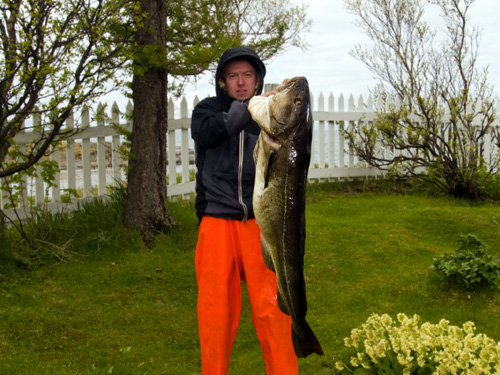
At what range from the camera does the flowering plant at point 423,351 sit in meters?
3.14

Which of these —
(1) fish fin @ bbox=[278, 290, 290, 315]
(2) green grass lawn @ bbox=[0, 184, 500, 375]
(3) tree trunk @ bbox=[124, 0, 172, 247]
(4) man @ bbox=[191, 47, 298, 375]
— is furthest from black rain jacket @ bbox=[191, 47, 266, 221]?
(3) tree trunk @ bbox=[124, 0, 172, 247]

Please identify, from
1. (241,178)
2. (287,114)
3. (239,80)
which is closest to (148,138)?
(239,80)

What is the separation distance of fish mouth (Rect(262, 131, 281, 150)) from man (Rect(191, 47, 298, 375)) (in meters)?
0.66

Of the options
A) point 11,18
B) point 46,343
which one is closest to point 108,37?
point 11,18

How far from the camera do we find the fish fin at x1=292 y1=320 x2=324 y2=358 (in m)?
3.12

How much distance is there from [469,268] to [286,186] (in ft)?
11.3

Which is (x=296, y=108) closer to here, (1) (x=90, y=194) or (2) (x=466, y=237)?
(2) (x=466, y=237)

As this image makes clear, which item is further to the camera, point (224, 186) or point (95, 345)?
point (95, 345)

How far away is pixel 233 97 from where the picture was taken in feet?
12.3

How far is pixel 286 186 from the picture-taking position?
2.94 m

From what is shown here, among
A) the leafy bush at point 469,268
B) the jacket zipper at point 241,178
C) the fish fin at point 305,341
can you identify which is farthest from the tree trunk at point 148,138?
→ the fish fin at point 305,341

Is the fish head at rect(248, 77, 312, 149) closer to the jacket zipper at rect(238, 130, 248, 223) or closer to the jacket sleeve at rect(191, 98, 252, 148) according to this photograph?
the jacket sleeve at rect(191, 98, 252, 148)

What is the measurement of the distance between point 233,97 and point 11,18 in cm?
374

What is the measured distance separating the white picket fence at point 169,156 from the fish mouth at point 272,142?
4.30 meters
